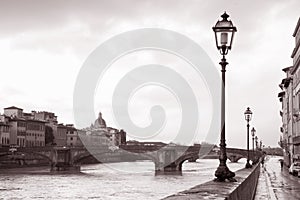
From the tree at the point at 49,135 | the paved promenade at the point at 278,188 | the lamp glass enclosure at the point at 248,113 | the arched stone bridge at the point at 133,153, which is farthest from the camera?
the tree at the point at 49,135

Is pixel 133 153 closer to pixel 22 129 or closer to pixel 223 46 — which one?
pixel 22 129

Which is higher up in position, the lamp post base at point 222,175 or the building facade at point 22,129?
the building facade at point 22,129

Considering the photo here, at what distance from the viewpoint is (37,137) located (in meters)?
104

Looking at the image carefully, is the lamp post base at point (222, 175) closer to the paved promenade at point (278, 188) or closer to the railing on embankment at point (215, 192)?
the railing on embankment at point (215, 192)

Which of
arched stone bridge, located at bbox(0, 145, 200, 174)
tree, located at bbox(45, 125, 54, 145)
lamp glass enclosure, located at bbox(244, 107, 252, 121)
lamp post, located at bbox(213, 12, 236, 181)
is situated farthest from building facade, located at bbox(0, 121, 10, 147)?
lamp post, located at bbox(213, 12, 236, 181)

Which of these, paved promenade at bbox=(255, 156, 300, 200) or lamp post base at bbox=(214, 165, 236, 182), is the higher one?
lamp post base at bbox=(214, 165, 236, 182)

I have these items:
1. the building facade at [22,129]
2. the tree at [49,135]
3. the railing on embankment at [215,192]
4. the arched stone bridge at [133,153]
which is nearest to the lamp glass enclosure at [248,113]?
the railing on embankment at [215,192]

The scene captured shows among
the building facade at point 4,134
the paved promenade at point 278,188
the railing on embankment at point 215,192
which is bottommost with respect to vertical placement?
the paved promenade at point 278,188

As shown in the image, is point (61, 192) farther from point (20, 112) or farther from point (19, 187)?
point (20, 112)

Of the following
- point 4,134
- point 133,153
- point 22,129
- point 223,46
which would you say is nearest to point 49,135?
point 22,129

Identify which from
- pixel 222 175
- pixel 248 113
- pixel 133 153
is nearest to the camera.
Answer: pixel 222 175

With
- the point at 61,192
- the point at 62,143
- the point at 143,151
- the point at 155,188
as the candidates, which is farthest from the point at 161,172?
the point at 62,143

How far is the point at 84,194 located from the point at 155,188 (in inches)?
283

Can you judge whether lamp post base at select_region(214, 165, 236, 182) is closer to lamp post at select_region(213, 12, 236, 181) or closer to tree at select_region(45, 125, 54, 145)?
lamp post at select_region(213, 12, 236, 181)
